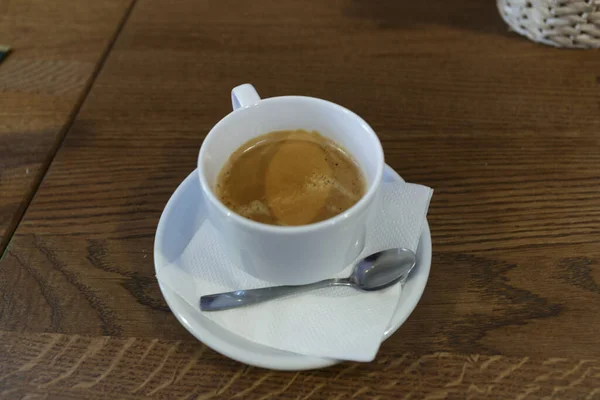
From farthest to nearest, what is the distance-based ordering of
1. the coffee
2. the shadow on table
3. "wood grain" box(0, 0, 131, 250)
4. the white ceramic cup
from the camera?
the shadow on table, "wood grain" box(0, 0, 131, 250), the coffee, the white ceramic cup

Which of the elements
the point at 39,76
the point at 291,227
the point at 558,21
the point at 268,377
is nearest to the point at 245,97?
the point at 291,227

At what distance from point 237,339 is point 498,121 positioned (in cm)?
63

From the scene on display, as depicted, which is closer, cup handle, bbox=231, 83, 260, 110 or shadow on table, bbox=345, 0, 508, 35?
cup handle, bbox=231, 83, 260, 110

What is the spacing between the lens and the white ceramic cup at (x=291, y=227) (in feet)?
1.72

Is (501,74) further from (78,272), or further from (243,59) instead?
(78,272)

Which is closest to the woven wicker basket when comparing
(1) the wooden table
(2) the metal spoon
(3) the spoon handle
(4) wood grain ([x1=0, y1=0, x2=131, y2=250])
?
(1) the wooden table

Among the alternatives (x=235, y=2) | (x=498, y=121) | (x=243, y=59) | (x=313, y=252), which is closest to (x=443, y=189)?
(x=498, y=121)

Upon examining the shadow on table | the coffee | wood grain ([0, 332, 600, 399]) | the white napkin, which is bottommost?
wood grain ([0, 332, 600, 399])

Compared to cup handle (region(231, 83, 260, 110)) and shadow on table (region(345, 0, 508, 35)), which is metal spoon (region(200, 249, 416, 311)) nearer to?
cup handle (region(231, 83, 260, 110))

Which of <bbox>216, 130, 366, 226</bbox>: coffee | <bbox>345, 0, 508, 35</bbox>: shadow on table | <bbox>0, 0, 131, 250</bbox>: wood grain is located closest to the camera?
<bbox>216, 130, 366, 226</bbox>: coffee

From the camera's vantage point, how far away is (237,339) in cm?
58

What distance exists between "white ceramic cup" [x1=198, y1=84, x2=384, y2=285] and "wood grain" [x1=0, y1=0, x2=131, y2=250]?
39cm

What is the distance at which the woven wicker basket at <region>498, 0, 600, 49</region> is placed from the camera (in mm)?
921

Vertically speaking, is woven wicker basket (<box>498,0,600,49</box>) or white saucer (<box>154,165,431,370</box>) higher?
woven wicker basket (<box>498,0,600,49</box>)
